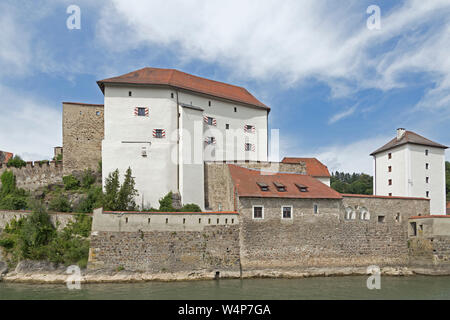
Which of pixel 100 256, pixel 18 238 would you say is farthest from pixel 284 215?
pixel 18 238

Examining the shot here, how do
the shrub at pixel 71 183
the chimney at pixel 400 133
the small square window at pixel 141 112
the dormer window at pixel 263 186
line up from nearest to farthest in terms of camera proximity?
1. the dormer window at pixel 263 186
2. the small square window at pixel 141 112
3. the shrub at pixel 71 183
4. the chimney at pixel 400 133

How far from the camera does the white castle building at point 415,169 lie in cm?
3222

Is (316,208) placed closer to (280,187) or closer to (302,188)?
(302,188)

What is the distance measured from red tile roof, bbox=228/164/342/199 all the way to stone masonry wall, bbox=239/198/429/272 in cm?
41

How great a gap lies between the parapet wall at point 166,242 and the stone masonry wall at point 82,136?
10.9 meters

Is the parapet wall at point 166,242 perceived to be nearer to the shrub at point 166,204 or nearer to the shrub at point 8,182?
the shrub at point 166,204

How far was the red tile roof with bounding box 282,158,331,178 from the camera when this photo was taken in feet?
108

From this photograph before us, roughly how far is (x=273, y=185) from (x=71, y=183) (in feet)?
57.5

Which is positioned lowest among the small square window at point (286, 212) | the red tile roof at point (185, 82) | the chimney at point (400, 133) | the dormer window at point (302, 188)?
the small square window at point (286, 212)

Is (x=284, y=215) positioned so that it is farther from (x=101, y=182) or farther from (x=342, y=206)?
(x=101, y=182)

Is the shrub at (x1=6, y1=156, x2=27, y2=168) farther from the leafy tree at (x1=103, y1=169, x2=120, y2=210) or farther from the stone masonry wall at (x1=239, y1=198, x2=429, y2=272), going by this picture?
the stone masonry wall at (x1=239, y1=198, x2=429, y2=272)

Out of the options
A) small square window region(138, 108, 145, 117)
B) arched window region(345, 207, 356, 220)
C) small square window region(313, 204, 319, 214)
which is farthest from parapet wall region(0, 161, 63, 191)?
arched window region(345, 207, 356, 220)

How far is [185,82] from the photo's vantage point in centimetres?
3139

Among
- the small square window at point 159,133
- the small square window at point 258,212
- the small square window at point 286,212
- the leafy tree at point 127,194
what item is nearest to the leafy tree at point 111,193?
the leafy tree at point 127,194
